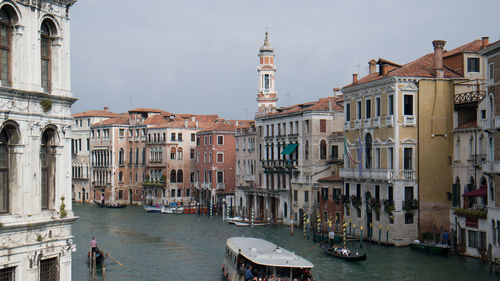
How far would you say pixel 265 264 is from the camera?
21.2 metres

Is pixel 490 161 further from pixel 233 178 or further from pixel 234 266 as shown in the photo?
pixel 233 178

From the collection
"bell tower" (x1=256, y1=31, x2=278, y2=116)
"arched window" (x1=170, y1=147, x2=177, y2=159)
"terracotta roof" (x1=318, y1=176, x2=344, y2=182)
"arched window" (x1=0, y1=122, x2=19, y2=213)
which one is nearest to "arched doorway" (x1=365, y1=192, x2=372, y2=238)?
"terracotta roof" (x1=318, y1=176, x2=344, y2=182)

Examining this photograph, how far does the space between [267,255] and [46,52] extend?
1151 centimetres

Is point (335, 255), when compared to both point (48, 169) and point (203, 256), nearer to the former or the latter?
point (203, 256)

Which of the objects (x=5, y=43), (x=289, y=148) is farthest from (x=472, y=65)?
(x=5, y=43)

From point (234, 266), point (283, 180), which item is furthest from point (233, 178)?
point (234, 266)

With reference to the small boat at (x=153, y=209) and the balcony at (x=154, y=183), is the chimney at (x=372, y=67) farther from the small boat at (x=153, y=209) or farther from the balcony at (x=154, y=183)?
the balcony at (x=154, y=183)

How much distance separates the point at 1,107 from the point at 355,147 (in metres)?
26.6

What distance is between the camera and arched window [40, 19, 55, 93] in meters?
13.0

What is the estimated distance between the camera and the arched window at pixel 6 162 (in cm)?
1200

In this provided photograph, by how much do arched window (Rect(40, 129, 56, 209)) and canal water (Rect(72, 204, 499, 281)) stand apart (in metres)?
13.3

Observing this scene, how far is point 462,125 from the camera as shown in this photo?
1233 inches

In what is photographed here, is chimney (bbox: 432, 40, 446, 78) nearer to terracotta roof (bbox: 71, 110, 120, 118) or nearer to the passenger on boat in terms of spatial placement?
the passenger on boat

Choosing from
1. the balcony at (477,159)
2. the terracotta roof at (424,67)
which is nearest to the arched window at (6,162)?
the balcony at (477,159)
